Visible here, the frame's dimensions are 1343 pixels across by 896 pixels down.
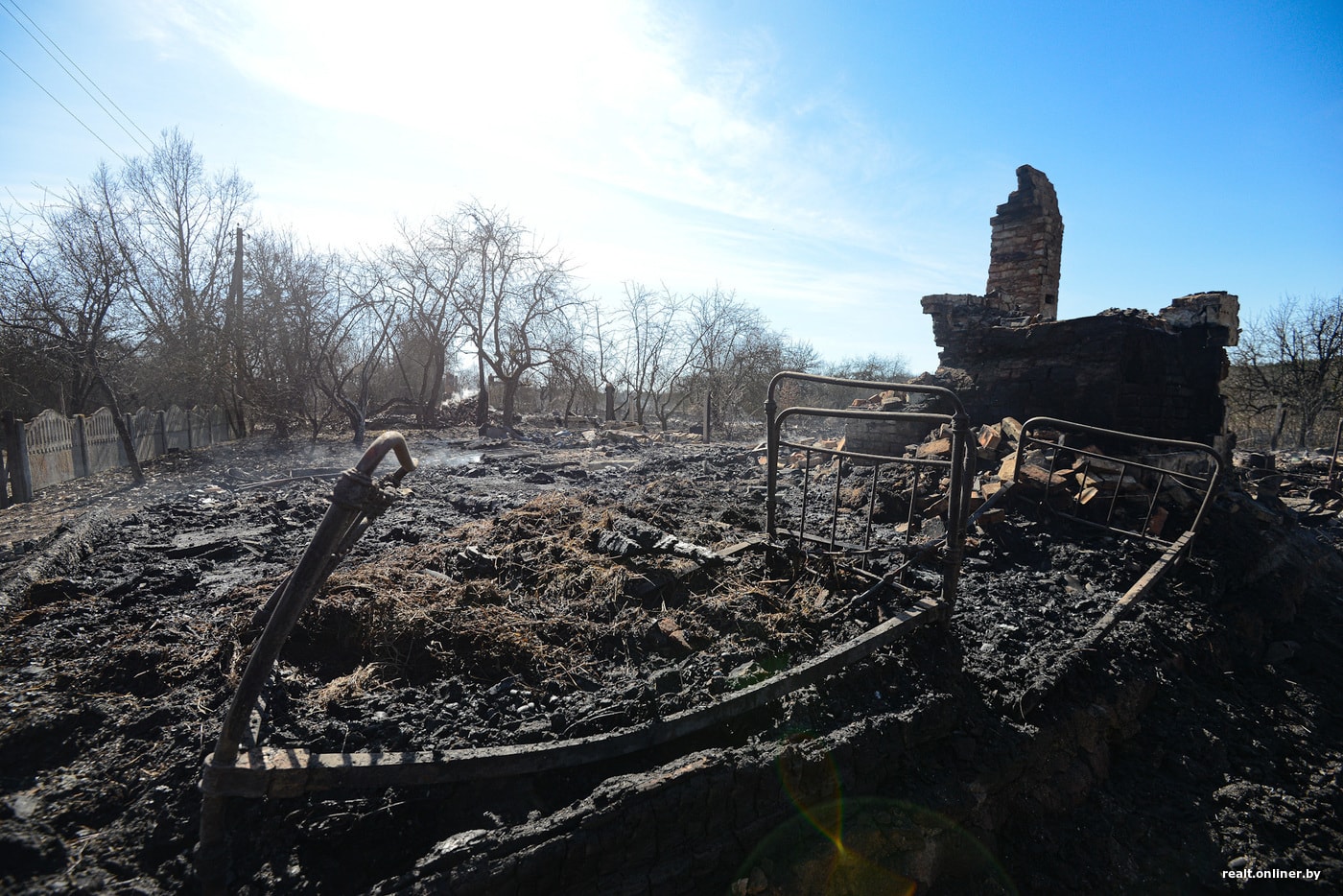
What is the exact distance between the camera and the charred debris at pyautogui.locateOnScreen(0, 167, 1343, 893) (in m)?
1.82

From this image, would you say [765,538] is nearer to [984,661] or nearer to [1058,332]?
[984,661]

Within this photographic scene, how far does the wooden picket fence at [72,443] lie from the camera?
24.4 feet

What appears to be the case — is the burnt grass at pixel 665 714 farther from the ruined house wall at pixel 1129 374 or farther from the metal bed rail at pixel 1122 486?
the ruined house wall at pixel 1129 374

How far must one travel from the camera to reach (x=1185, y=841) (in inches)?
103

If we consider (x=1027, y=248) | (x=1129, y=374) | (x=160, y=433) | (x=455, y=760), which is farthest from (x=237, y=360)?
(x=1129, y=374)

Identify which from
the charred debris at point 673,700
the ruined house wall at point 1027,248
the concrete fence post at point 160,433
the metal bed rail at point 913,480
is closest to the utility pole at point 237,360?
the concrete fence post at point 160,433

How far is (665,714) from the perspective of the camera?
2.40 meters

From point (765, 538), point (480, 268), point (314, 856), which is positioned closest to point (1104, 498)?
point (765, 538)

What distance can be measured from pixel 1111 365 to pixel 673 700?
7.28 m

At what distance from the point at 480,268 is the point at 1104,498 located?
19578 millimetres

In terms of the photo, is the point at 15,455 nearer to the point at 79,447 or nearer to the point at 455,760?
the point at 79,447

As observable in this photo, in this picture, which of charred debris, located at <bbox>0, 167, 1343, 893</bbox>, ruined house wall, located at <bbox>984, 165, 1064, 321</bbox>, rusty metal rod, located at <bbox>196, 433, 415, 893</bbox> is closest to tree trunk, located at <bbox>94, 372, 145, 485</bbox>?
charred debris, located at <bbox>0, 167, 1343, 893</bbox>

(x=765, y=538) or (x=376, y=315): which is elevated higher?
(x=376, y=315)

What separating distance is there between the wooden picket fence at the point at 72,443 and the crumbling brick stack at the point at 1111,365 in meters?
12.3
